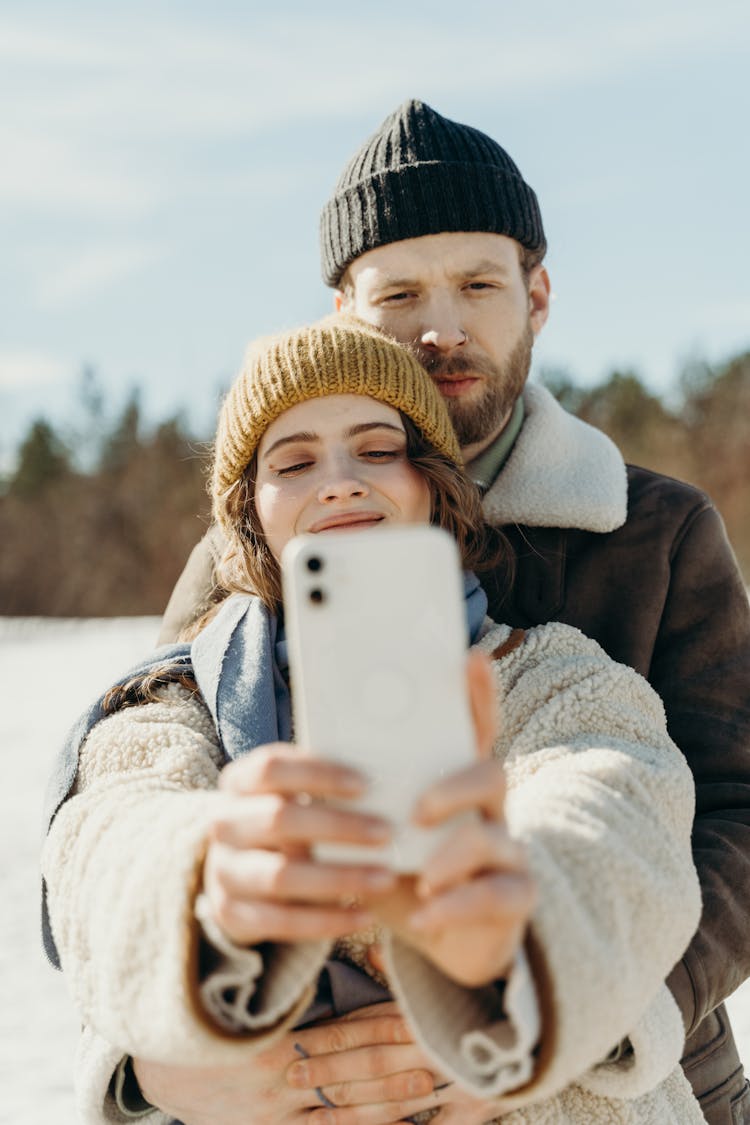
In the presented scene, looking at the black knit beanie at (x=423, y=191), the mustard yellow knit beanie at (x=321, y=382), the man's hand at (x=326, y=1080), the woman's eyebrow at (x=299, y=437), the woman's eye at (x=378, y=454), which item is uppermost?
the black knit beanie at (x=423, y=191)

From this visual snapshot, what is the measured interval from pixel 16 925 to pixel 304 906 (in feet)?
15.9

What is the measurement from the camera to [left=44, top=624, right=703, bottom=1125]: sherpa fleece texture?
121 centimetres

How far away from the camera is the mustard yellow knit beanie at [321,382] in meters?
2.07

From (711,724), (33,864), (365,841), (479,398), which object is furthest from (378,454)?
(33,864)

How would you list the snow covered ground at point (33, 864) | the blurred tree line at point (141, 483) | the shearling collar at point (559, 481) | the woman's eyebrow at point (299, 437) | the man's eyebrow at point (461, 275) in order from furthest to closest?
the blurred tree line at point (141, 483) → the snow covered ground at point (33, 864) → the man's eyebrow at point (461, 275) → the shearling collar at point (559, 481) → the woman's eyebrow at point (299, 437)

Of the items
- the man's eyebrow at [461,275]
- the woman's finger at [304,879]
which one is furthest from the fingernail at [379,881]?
the man's eyebrow at [461,275]

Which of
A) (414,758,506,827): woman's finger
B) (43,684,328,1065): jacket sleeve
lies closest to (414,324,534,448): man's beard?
(43,684,328,1065): jacket sleeve

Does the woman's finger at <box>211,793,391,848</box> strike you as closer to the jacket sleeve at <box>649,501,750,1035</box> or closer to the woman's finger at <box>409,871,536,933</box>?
the woman's finger at <box>409,871,536,933</box>

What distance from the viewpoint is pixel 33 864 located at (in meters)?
6.44

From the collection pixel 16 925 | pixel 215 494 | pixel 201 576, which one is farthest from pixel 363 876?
pixel 16 925

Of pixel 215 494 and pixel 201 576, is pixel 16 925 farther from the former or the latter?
pixel 215 494

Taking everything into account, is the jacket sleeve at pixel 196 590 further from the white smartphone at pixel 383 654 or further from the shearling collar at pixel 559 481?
the white smartphone at pixel 383 654

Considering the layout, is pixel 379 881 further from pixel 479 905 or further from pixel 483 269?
pixel 483 269

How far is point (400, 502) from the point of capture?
77.9 inches
